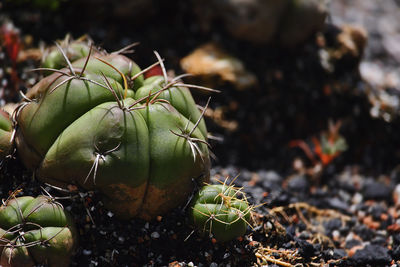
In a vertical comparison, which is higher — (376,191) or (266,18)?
(266,18)

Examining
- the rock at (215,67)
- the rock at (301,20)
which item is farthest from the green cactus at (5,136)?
the rock at (301,20)

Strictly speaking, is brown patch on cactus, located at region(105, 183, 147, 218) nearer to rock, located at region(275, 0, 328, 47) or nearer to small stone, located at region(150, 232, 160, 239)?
small stone, located at region(150, 232, 160, 239)

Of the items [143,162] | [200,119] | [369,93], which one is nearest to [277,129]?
[369,93]

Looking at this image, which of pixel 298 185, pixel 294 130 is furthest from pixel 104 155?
pixel 294 130

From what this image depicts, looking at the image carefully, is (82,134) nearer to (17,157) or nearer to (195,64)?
(17,157)

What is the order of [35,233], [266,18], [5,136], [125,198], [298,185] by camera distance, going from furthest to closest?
[266,18] → [298,185] → [5,136] → [125,198] → [35,233]

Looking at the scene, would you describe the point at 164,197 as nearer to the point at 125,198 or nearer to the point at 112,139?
the point at 125,198
